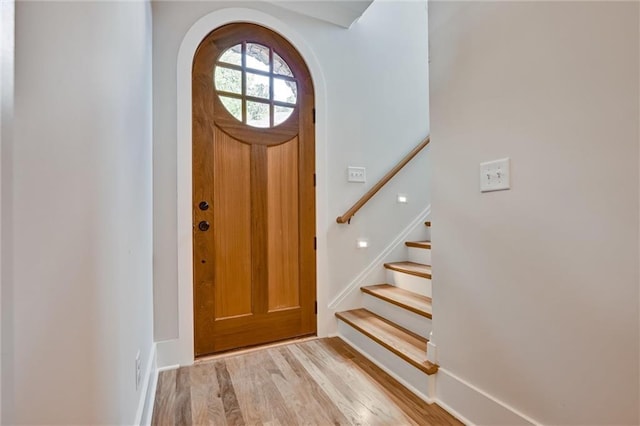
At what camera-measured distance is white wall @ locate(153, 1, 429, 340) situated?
6.37 ft

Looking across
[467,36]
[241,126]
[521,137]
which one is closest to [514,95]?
Answer: [521,137]

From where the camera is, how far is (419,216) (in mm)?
2803

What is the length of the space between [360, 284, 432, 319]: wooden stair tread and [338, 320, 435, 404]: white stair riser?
0.30m

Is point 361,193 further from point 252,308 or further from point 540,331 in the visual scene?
point 540,331

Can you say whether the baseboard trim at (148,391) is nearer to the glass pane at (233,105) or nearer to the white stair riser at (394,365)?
the white stair riser at (394,365)

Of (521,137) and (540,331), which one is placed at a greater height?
(521,137)

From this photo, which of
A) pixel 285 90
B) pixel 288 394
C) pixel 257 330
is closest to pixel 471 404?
pixel 288 394

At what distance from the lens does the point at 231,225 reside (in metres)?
2.11

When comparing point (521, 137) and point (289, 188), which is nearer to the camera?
point (521, 137)

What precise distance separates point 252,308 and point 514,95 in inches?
78.3

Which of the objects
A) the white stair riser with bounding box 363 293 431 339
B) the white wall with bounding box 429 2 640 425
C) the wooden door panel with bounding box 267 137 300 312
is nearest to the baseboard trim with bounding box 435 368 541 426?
the white wall with bounding box 429 2 640 425

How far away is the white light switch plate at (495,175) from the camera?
1226mm

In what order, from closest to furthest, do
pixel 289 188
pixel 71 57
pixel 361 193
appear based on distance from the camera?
pixel 71 57 → pixel 289 188 → pixel 361 193

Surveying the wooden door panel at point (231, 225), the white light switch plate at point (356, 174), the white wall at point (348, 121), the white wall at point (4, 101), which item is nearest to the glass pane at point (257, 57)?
the white wall at point (348, 121)
